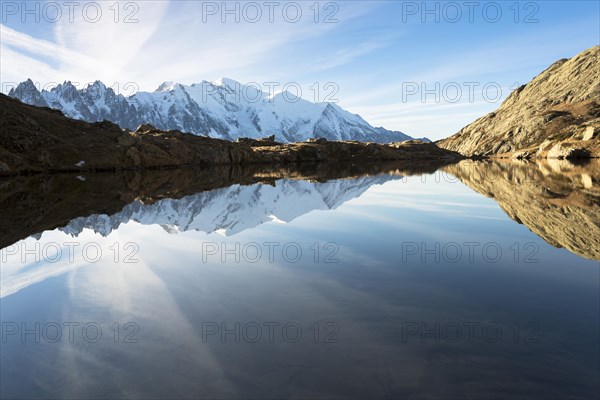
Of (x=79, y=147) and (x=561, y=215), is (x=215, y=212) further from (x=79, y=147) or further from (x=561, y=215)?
(x=79, y=147)

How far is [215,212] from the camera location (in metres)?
34.0

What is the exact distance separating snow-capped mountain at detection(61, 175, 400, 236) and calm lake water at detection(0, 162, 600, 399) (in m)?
1.37

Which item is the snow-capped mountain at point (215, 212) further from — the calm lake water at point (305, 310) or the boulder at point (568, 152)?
the boulder at point (568, 152)

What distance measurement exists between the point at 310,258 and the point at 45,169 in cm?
9513

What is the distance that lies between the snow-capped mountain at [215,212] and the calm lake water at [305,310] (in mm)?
1365

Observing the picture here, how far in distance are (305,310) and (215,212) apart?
920 inches

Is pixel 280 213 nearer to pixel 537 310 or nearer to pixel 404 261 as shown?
pixel 404 261

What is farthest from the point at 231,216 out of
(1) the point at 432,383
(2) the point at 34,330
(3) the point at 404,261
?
(1) the point at 432,383

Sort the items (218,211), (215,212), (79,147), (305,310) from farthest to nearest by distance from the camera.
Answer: (79,147)
(218,211)
(215,212)
(305,310)

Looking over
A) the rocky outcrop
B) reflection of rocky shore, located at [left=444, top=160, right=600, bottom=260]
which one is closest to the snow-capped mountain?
reflection of rocky shore, located at [left=444, top=160, right=600, bottom=260]

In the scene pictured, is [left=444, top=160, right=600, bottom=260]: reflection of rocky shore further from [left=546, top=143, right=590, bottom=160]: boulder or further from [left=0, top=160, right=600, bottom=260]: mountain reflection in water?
[left=546, top=143, right=590, bottom=160]: boulder

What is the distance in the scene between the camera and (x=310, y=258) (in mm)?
18734

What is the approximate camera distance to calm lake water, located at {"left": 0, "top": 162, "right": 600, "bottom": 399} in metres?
8.20

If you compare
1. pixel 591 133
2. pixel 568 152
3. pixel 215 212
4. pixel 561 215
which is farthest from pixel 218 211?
pixel 591 133
